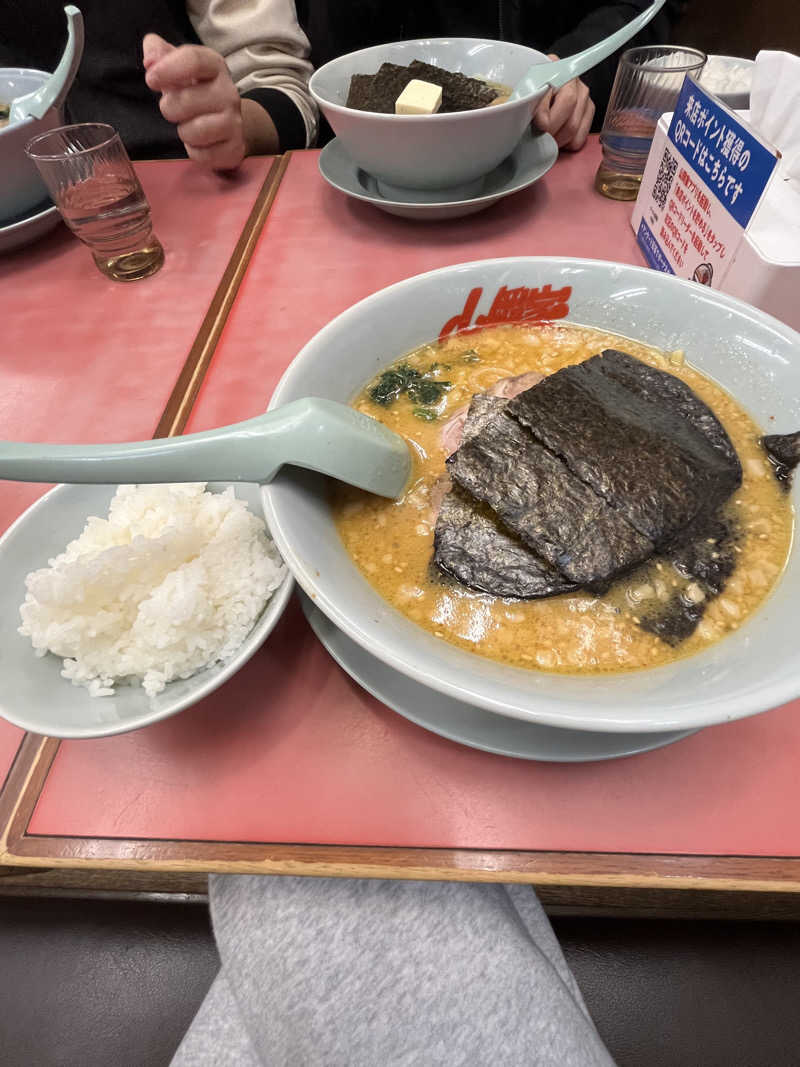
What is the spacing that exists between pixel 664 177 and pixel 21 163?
75.5 inches

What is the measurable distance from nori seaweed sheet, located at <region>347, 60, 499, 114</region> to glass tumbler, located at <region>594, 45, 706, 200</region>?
1.33 feet

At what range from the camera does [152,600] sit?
0.90 metres

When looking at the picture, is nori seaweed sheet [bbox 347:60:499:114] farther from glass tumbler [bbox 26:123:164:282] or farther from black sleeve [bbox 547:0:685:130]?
black sleeve [bbox 547:0:685:130]

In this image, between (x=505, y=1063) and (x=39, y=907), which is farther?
(x=39, y=907)

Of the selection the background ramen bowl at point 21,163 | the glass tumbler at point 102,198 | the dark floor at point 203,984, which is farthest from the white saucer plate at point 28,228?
the dark floor at point 203,984

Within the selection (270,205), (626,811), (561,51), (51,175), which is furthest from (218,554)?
(561,51)

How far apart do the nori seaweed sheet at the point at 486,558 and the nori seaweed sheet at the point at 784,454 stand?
480 mm

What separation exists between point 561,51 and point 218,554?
278 centimetres

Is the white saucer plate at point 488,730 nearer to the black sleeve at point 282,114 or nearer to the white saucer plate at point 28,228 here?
the white saucer plate at point 28,228

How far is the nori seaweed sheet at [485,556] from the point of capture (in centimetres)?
97

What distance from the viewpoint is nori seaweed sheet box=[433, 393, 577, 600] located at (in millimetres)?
966

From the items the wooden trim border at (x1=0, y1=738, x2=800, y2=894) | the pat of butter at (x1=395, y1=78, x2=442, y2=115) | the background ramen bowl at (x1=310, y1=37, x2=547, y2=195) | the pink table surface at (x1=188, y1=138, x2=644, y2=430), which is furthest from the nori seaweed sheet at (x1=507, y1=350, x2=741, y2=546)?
the pat of butter at (x1=395, y1=78, x2=442, y2=115)

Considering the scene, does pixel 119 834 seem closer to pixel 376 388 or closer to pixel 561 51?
pixel 376 388

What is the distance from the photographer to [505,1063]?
954 mm
